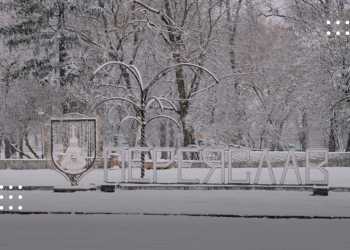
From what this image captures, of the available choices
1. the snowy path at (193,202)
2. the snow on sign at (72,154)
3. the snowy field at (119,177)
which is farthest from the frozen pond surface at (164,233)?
the snowy field at (119,177)

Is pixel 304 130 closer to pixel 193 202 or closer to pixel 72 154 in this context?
pixel 72 154

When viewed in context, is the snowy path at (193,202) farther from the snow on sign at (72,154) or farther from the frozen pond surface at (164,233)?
the frozen pond surface at (164,233)

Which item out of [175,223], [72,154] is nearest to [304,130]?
[72,154]

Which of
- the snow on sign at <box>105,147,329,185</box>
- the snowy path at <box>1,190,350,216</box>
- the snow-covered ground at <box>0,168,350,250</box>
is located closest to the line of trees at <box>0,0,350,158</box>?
the snow on sign at <box>105,147,329,185</box>

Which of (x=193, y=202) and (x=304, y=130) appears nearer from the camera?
(x=193, y=202)

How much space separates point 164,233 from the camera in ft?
47.7

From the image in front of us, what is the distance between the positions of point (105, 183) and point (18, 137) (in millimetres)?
35481

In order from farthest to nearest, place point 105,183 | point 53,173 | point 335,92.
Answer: point 335,92 < point 53,173 < point 105,183

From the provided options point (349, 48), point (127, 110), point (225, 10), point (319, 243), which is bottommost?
point (319, 243)

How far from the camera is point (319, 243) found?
43.2 ft

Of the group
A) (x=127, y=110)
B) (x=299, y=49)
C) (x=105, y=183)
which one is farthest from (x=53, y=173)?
(x=299, y=49)

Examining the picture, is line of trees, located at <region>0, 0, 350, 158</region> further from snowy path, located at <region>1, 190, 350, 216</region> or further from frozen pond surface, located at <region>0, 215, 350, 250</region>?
A: frozen pond surface, located at <region>0, 215, 350, 250</region>

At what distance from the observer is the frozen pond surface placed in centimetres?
1293

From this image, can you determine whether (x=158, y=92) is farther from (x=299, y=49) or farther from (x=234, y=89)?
(x=299, y=49)
